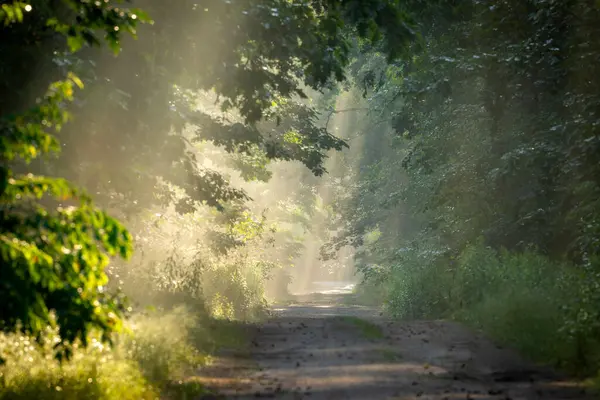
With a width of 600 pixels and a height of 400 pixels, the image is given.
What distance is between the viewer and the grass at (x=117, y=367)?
852 centimetres

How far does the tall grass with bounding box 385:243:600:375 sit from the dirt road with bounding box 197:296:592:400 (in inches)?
20.2

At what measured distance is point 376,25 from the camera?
13711mm

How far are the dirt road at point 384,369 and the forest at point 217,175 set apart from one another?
23.9 inches

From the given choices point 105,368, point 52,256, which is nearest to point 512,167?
point 105,368

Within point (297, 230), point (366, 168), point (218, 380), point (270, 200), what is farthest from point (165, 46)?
point (297, 230)

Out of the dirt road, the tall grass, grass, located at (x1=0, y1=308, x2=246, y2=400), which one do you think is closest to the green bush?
grass, located at (x1=0, y1=308, x2=246, y2=400)

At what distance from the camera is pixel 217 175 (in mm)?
21562

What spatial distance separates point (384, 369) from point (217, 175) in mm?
9855

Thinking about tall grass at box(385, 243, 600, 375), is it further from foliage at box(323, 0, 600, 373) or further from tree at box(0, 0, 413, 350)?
tree at box(0, 0, 413, 350)

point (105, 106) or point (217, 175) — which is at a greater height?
point (105, 106)

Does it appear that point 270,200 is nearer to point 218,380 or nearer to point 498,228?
point 498,228

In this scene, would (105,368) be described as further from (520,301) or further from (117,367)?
(520,301)

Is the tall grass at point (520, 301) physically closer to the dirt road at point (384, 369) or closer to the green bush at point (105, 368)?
the dirt road at point (384, 369)

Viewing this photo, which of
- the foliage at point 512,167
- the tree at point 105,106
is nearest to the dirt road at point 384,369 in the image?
the foliage at point 512,167
